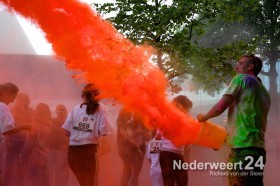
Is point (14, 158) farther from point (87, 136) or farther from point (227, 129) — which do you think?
point (227, 129)

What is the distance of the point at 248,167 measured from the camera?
159 inches

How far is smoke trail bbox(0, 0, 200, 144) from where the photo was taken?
5.49m

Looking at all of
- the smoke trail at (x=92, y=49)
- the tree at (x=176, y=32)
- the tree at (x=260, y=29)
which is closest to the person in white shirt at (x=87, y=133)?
the smoke trail at (x=92, y=49)

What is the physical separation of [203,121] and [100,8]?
890 centimetres

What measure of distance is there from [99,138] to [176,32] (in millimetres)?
6203

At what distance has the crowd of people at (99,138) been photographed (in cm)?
418

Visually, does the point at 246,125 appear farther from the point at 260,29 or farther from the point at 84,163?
the point at 260,29

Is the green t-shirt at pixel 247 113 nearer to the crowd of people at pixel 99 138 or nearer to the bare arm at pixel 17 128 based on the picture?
the crowd of people at pixel 99 138

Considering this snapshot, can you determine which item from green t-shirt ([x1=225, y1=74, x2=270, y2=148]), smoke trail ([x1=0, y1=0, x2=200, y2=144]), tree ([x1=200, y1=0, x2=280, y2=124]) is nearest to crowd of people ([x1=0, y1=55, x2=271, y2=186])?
green t-shirt ([x1=225, y1=74, x2=270, y2=148])

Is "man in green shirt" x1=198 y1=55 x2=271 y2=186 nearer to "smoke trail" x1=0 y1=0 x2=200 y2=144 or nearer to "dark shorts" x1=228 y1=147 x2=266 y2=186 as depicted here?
"dark shorts" x1=228 y1=147 x2=266 y2=186

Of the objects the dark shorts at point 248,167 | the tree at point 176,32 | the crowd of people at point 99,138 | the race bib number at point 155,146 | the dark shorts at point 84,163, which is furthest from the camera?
the tree at point 176,32

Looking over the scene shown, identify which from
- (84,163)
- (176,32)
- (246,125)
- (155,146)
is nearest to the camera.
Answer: (246,125)

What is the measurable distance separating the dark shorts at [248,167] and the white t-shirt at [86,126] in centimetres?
224

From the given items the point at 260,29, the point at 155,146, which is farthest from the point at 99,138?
the point at 260,29
